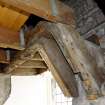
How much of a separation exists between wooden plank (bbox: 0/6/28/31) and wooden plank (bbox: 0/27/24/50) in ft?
0.13

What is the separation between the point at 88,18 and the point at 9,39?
2.24ft

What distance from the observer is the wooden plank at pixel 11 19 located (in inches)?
65.1

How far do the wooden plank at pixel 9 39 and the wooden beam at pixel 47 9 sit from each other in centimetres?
46

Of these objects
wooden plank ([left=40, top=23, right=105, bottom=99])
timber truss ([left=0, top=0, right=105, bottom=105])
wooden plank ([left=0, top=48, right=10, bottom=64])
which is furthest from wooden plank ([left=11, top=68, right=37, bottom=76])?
wooden plank ([left=40, top=23, right=105, bottom=99])

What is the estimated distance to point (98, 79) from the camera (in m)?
1.46

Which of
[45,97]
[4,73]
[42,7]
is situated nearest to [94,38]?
[42,7]

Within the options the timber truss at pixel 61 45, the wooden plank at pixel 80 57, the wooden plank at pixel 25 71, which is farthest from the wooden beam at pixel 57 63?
the wooden plank at pixel 25 71

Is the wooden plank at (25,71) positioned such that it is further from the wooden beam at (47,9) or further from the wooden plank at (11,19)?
the wooden beam at (47,9)

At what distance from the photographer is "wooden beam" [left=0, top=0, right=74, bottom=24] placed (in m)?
1.36

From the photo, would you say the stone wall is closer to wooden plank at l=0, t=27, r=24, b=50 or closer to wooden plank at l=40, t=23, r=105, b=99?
wooden plank at l=40, t=23, r=105, b=99

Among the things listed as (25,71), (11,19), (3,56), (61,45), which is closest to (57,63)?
(61,45)

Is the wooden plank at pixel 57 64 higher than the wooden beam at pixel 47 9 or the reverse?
the reverse

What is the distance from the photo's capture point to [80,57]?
4.83 feet

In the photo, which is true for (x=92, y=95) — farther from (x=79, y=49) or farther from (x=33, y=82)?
(x=33, y=82)
